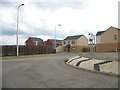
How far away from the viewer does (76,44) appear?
85.0 metres

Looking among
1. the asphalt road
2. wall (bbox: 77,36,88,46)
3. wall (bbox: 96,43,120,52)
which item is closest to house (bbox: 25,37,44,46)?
wall (bbox: 77,36,88,46)

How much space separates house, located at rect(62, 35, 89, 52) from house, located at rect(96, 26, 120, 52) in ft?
48.9

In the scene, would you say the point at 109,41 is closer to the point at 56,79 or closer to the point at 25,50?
the point at 25,50

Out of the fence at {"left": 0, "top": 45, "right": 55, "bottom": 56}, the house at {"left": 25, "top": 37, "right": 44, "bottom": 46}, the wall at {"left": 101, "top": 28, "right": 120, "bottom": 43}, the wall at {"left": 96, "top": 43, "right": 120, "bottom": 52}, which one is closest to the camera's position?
the fence at {"left": 0, "top": 45, "right": 55, "bottom": 56}

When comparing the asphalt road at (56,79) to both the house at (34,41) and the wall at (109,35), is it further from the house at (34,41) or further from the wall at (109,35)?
the house at (34,41)

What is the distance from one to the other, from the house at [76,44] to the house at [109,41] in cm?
1491

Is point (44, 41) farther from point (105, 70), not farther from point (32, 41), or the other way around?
point (105, 70)

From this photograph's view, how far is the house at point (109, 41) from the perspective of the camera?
6425 cm

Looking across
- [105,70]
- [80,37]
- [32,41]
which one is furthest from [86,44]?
[105,70]

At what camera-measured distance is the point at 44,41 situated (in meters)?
102

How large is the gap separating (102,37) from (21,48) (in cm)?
3334

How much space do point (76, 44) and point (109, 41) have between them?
21289 millimetres

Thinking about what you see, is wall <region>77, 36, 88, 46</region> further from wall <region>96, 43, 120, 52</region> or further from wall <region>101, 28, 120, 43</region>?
wall <region>101, 28, 120, 43</region>

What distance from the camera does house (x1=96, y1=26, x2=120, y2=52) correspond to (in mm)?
64250
